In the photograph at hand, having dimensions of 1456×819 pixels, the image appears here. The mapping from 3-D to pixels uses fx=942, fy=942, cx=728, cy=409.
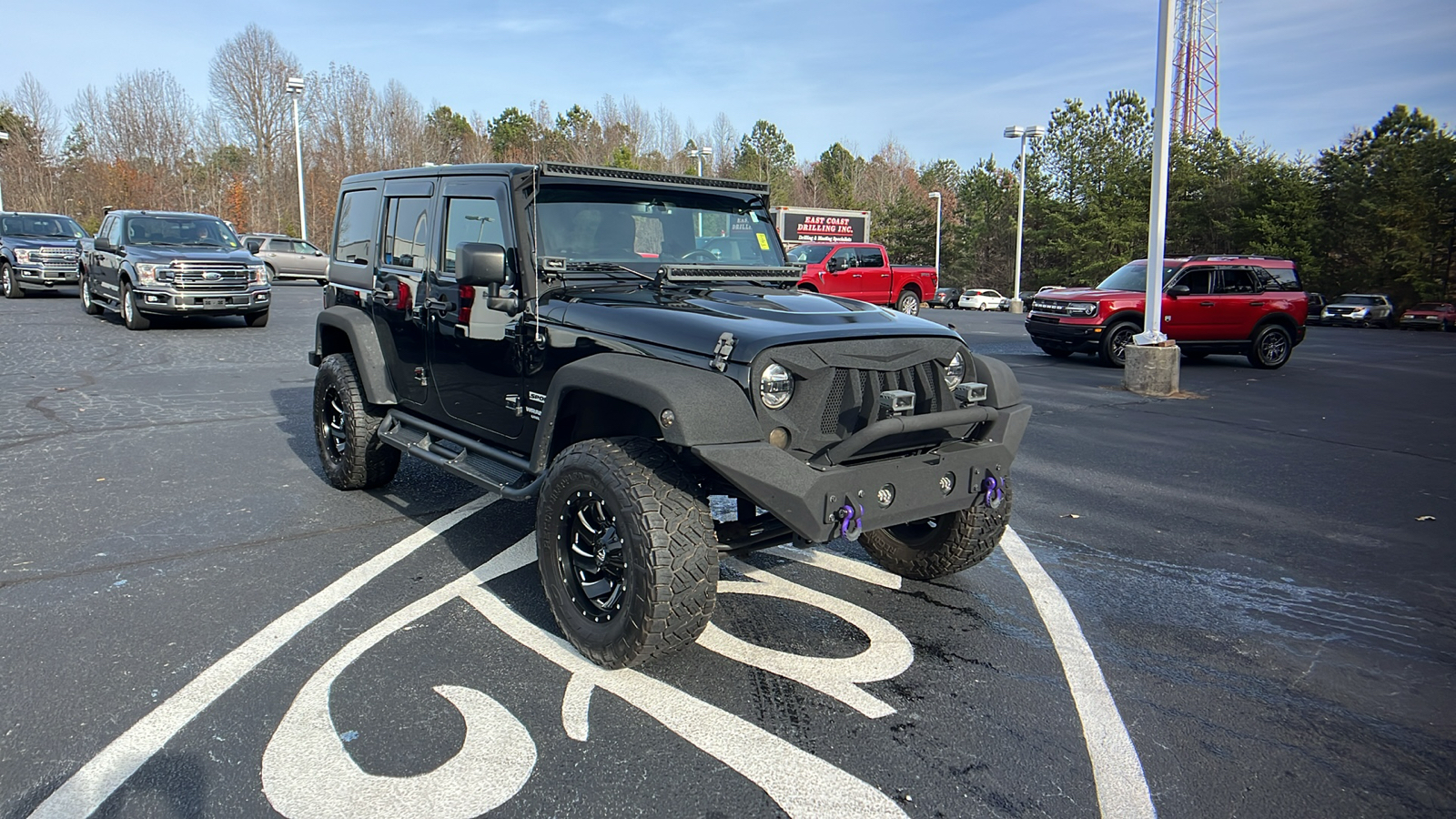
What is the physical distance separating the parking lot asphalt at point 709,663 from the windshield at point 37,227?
1762 centimetres

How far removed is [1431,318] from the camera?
106ft

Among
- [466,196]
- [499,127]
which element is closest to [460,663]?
[466,196]

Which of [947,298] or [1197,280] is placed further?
[947,298]

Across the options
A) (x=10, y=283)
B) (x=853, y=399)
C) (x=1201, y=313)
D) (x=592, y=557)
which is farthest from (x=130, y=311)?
(x=1201, y=313)

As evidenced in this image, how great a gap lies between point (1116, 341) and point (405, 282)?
1315cm

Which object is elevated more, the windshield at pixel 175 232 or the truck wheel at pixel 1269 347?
the windshield at pixel 175 232

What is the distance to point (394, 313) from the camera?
564 cm

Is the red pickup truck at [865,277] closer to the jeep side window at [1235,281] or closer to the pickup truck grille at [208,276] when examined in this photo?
the jeep side window at [1235,281]

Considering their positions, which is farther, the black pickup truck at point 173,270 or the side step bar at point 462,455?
the black pickup truck at point 173,270

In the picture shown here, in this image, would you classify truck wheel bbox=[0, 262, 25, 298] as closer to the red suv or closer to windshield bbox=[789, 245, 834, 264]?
windshield bbox=[789, 245, 834, 264]

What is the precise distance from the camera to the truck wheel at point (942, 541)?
4.46 m

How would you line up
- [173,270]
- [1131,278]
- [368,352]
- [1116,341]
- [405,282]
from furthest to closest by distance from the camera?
[1131,278]
[1116,341]
[173,270]
[368,352]
[405,282]

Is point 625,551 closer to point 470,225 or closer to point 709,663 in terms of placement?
point 709,663

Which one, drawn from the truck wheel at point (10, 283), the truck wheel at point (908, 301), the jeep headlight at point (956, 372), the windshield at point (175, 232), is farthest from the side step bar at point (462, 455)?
the truck wheel at point (908, 301)
